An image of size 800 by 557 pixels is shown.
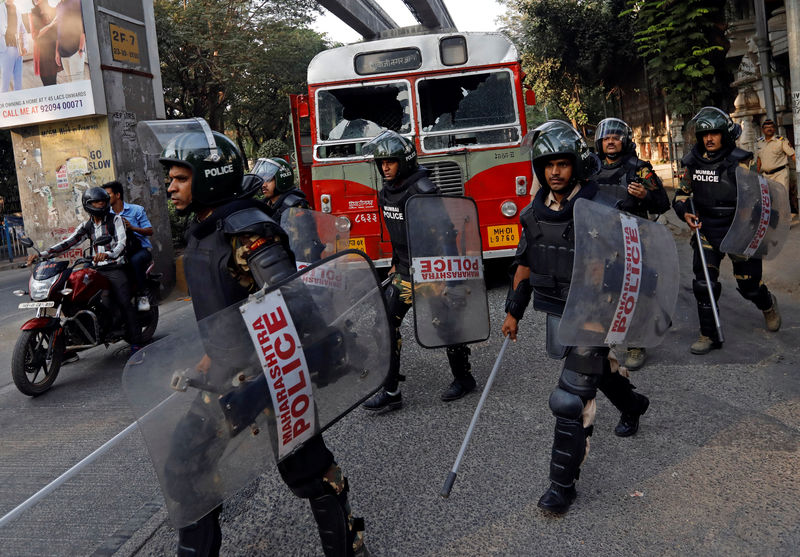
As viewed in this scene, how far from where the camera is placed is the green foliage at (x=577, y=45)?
73.2 ft

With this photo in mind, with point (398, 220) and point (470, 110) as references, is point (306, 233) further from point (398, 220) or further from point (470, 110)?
point (470, 110)

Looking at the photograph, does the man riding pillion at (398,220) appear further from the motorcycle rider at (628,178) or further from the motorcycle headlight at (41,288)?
the motorcycle headlight at (41,288)

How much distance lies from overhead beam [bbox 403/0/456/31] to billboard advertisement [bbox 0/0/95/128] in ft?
29.0

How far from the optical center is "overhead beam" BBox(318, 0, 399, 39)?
598 inches

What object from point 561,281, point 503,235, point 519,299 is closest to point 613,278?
point 561,281

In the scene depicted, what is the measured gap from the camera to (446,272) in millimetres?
4441

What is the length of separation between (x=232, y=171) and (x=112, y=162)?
7924 millimetres

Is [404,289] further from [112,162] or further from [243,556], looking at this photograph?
[112,162]

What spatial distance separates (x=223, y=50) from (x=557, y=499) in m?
18.7

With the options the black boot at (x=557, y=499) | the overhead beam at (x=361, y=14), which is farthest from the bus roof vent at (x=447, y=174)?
the overhead beam at (x=361, y=14)

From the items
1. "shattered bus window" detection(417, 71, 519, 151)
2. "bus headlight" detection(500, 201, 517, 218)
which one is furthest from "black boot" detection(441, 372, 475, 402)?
"shattered bus window" detection(417, 71, 519, 151)

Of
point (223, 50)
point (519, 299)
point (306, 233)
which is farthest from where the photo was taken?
point (223, 50)

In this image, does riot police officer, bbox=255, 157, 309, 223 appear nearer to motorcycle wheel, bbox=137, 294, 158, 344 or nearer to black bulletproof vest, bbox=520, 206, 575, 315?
motorcycle wheel, bbox=137, 294, 158, 344

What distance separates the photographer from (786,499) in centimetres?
303
